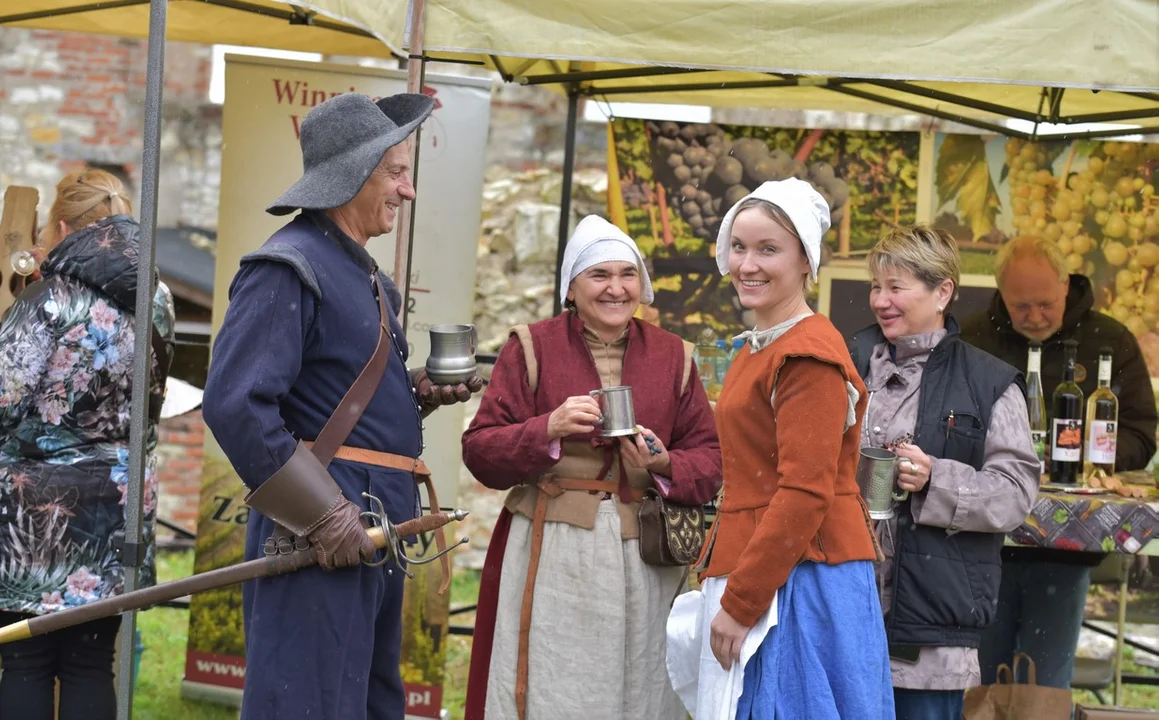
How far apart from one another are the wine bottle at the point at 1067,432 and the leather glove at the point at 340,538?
2.63 metres

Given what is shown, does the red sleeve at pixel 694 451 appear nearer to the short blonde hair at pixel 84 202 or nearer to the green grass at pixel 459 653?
the green grass at pixel 459 653

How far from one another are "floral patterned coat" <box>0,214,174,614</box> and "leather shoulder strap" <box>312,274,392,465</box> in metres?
1.22

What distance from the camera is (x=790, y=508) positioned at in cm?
268

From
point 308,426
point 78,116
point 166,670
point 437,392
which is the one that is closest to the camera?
point 308,426

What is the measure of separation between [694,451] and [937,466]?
71 cm

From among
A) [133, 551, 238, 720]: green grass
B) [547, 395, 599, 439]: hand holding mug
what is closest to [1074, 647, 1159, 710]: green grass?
[547, 395, 599, 439]: hand holding mug

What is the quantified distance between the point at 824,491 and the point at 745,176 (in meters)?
2.70

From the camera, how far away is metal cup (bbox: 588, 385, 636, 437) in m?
3.48

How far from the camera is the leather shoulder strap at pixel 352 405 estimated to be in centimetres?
288

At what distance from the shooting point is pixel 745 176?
17.0 ft

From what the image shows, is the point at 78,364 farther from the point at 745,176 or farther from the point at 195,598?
the point at 745,176

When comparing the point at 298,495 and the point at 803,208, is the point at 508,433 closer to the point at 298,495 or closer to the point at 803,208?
the point at 298,495

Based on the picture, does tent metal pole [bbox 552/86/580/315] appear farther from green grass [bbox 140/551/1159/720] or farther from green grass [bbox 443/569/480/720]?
green grass [bbox 140/551/1159/720]

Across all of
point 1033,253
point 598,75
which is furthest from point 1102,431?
point 598,75
